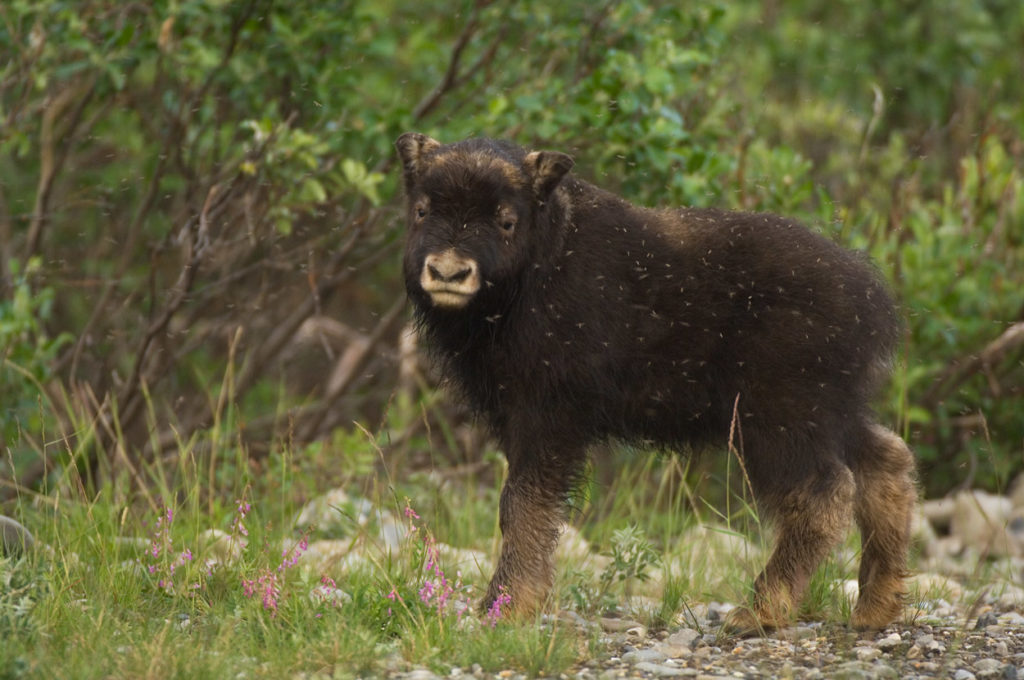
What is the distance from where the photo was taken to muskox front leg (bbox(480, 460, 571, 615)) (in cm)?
579

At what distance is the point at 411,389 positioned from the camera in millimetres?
10820

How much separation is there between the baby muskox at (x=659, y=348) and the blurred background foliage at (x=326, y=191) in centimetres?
175

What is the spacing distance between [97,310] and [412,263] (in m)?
3.80

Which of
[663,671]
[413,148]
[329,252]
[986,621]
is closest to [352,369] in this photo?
[329,252]

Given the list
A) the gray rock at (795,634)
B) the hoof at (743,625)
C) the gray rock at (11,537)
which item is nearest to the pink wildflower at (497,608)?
the hoof at (743,625)

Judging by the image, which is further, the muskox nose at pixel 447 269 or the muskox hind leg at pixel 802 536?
the muskox hind leg at pixel 802 536

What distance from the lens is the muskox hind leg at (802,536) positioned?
5789 mm

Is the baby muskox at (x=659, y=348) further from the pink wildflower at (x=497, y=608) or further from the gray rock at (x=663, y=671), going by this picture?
the gray rock at (x=663, y=671)

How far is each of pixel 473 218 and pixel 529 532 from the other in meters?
1.40

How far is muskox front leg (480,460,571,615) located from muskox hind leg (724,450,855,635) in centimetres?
85

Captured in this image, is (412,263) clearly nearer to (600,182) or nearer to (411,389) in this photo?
(600,182)

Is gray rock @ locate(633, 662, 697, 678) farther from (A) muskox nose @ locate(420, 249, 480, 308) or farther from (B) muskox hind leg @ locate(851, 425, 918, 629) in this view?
(A) muskox nose @ locate(420, 249, 480, 308)

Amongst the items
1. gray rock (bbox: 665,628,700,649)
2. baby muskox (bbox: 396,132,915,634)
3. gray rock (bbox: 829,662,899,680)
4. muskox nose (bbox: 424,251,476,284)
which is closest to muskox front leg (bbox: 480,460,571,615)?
baby muskox (bbox: 396,132,915,634)

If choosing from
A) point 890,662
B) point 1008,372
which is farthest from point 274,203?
point 1008,372
